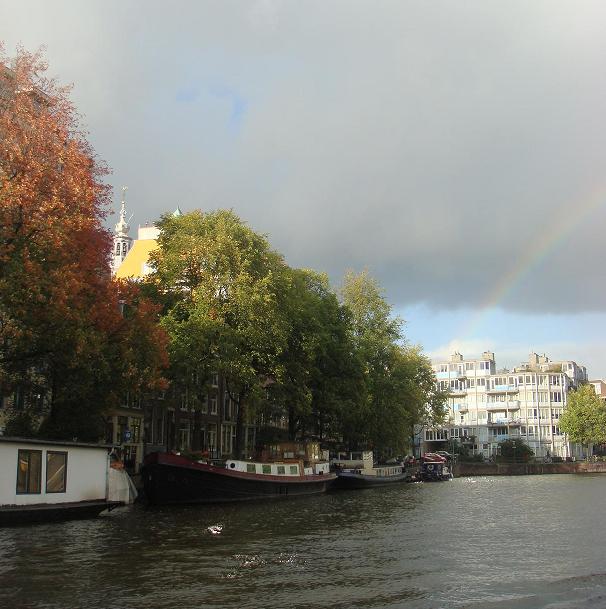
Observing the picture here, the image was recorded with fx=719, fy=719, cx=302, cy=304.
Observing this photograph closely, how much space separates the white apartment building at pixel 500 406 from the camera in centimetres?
16038

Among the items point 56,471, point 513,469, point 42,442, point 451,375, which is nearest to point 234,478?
point 56,471

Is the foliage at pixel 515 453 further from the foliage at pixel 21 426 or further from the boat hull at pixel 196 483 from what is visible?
the foliage at pixel 21 426

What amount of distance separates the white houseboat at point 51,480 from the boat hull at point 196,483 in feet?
26.7

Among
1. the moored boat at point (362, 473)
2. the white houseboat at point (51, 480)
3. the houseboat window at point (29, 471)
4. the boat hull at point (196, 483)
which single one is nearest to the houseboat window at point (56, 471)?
the white houseboat at point (51, 480)

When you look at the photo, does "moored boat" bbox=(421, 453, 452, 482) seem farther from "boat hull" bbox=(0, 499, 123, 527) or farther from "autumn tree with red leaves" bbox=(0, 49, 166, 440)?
"boat hull" bbox=(0, 499, 123, 527)

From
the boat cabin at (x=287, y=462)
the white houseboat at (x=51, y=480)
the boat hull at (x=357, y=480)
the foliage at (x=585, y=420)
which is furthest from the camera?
the foliage at (x=585, y=420)

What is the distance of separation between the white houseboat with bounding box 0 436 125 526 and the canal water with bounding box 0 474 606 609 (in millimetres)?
975

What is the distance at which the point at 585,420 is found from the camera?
138375mm

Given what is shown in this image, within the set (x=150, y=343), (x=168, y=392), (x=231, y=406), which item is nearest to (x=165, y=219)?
(x=168, y=392)

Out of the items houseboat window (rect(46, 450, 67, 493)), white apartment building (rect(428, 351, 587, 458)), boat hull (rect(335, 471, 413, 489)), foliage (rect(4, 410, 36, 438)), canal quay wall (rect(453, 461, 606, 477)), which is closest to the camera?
houseboat window (rect(46, 450, 67, 493))

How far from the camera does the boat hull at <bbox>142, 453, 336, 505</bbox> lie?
4750 cm

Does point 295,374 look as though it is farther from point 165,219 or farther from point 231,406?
point 231,406

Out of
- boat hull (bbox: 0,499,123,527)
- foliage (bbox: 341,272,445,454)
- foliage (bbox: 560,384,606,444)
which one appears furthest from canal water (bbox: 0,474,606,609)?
foliage (bbox: 560,384,606,444)

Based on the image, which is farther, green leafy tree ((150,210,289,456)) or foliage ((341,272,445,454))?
foliage ((341,272,445,454))
